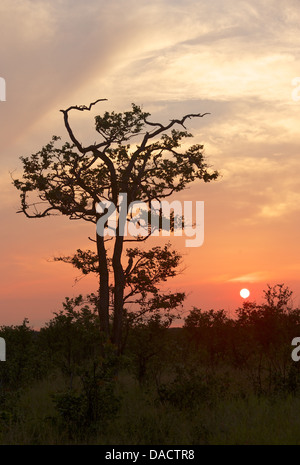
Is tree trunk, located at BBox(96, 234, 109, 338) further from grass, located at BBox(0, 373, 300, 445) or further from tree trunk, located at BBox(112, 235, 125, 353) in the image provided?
grass, located at BBox(0, 373, 300, 445)

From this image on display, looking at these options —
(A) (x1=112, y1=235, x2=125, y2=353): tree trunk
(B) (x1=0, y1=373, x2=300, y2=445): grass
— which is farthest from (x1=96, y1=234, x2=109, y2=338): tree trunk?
(B) (x1=0, y1=373, x2=300, y2=445): grass

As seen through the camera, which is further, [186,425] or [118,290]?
[118,290]

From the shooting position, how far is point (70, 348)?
20.5 m

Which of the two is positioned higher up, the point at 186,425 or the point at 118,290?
the point at 118,290

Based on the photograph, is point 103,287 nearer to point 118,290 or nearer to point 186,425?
point 118,290

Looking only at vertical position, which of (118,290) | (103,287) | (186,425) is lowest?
(186,425)

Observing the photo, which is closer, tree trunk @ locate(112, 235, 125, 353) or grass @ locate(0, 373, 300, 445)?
grass @ locate(0, 373, 300, 445)

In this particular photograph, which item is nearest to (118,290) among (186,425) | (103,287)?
(103,287)

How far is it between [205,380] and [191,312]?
16.6 m

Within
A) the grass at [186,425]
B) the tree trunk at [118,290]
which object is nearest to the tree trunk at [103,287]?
the tree trunk at [118,290]

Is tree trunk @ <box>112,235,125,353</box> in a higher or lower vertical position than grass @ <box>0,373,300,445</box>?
higher

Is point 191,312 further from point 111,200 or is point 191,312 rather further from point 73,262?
point 111,200

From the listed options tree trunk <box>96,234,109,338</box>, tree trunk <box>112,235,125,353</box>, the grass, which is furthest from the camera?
tree trunk <box>112,235,125,353</box>
